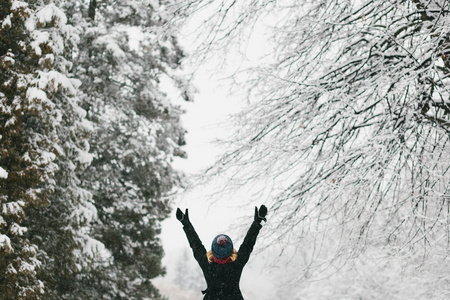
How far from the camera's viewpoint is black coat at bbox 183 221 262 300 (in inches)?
120

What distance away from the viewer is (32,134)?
317 inches

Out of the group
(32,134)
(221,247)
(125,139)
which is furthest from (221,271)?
(125,139)

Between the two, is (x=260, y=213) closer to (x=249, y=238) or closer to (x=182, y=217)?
(x=249, y=238)

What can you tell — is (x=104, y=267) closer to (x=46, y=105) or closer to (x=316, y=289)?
(x=46, y=105)

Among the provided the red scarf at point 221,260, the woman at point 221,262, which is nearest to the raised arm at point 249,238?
the woman at point 221,262

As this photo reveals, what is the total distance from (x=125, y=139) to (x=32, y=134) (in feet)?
15.1

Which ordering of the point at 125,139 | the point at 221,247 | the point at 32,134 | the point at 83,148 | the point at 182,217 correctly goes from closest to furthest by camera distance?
the point at 221,247 → the point at 182,217 → the point at 32,134 → the point at 83,148 → the point at 125,139

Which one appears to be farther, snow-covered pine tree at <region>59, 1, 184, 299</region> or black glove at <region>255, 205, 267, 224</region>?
snow-covered pine tree at <region>59, 1, 184, 299</region>

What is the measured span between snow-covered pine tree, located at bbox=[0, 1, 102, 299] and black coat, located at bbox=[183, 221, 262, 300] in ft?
16.2

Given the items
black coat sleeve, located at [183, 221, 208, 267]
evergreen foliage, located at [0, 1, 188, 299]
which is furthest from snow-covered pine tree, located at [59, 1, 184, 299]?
black coat sleeve, located at [183, 221, 208, 267]

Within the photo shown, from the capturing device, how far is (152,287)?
46.6ft

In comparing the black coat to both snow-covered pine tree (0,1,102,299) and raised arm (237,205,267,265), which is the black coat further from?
snow-covered pine tree (0,1,102,299)

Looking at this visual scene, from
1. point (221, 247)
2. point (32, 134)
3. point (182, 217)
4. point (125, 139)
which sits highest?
point (125, 139)

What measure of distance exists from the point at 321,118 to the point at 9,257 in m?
5.94
